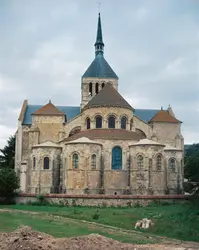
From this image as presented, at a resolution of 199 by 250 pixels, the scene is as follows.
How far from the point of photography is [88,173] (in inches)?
1766

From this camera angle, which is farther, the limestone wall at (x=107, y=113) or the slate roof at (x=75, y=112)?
the slate roof at (x=75, y=112)

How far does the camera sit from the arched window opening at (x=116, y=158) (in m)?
46.6

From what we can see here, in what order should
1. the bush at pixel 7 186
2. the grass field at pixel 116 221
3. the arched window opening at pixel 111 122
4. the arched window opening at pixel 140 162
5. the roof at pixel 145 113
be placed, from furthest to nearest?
the roof at pixel 145 113
the arched window opening at pixel 111 122
the arched window opening at pixel 140 162
the bush at pixel 7 186
the grass field at pixel 116 221

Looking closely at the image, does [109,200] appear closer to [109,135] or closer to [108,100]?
[109,135]

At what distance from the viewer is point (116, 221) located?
1198 inches

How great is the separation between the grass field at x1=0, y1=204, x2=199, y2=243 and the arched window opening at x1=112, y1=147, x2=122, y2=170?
11721 millimetres

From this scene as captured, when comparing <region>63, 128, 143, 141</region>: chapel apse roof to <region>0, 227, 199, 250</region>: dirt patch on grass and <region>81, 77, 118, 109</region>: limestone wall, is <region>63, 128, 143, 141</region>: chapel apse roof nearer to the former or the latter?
<region>81, 77, 118, 109</region>: limestone wall

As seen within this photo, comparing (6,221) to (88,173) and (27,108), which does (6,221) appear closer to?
Result: (88,173)

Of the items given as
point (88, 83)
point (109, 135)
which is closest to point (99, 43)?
point (88, 83)

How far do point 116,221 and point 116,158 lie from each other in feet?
54.5

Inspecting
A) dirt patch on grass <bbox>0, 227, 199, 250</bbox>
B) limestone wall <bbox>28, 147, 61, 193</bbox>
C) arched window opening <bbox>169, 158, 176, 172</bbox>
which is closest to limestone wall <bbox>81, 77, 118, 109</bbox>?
limestone wall <bbox>28, 147, 61, 193</bbox>

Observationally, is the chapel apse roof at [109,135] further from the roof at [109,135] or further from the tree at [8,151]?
the tree at [8,151]

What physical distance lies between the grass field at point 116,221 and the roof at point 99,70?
1406 inches

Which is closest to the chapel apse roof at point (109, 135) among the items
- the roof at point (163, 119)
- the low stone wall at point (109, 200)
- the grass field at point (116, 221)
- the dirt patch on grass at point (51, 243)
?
the low stone wall at point (109, 200)
